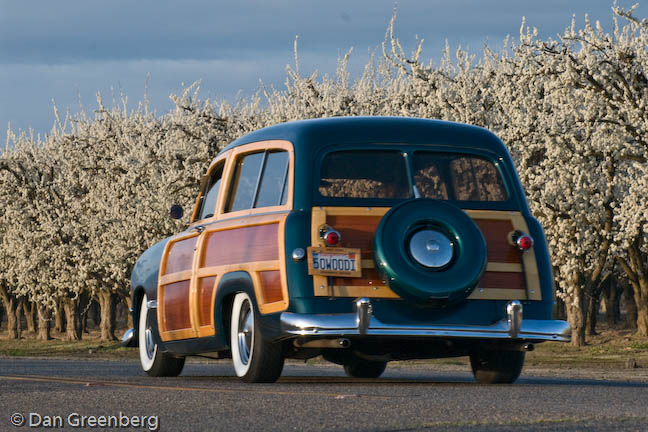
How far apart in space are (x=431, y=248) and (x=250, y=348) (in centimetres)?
200

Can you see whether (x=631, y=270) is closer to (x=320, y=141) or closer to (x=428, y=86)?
(x=428, y=86)

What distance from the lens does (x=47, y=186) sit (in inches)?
1848

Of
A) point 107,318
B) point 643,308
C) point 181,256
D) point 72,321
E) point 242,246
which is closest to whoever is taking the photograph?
point 242,246

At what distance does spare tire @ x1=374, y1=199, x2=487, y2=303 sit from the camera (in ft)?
33.8

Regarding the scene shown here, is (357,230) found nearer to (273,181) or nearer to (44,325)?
(273,181)

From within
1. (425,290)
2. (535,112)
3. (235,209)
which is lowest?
(425,290)

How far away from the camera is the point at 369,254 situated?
10.5 meters

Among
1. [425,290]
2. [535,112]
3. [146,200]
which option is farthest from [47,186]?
[425,290]

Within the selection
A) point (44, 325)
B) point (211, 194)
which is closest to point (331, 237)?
point (211, 194)

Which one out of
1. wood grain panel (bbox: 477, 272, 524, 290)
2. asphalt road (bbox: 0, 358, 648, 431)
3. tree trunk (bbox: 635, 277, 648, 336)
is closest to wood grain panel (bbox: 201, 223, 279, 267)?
asphalt road (bbox: 0, 358, 648, 431)

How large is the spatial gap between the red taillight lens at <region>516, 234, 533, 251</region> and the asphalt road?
4.02ft

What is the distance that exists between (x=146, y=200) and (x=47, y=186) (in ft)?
32.1

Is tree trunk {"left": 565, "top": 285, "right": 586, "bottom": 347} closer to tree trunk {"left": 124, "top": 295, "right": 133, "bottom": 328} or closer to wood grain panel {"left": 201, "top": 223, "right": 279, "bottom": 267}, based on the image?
tree trunk {"left": 124, "top": 295, "right": 133, "bottom": 328}

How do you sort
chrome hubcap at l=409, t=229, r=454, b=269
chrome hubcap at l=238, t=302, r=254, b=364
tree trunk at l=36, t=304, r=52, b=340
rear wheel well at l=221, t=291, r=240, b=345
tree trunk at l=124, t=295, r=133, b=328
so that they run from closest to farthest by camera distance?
chrome hubcap at l=409, t=229, r=454, b=269, chrome hubcap at l=238, t=302, r=254, b=364, rear wheel well at l=221, t=291, r=240, b=345, tree trunk at l=124, t=295, r=133, b=328, tree trunk at l=36, t=304, r=52, b=340
